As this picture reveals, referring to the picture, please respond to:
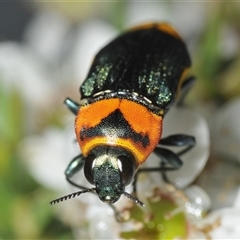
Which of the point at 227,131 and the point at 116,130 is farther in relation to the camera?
the point at 227,131

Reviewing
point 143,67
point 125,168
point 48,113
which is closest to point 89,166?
point 125,168

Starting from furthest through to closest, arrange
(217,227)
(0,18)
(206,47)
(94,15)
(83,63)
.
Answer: (0,18)
(94,15)
(83,63)
(206,47)
(217,227)

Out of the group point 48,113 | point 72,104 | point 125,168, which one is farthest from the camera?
point 48,113

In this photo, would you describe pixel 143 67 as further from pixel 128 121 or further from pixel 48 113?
pixel 48 113

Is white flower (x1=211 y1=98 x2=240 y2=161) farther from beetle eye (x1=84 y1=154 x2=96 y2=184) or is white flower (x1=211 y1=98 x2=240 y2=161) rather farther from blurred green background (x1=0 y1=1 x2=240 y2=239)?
beetle eye (x1=84 y1=154 x2=96 y2=184)

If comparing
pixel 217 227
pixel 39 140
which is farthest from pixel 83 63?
pixel 217 227

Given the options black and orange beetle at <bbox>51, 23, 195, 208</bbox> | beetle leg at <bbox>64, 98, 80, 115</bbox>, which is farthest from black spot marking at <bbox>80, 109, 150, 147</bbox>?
beetle leg at <bbox>64, 98, 80, 115</bbox>

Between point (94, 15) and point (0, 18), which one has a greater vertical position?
point (94, 15)

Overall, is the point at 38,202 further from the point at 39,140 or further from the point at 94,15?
the point at 94,15
